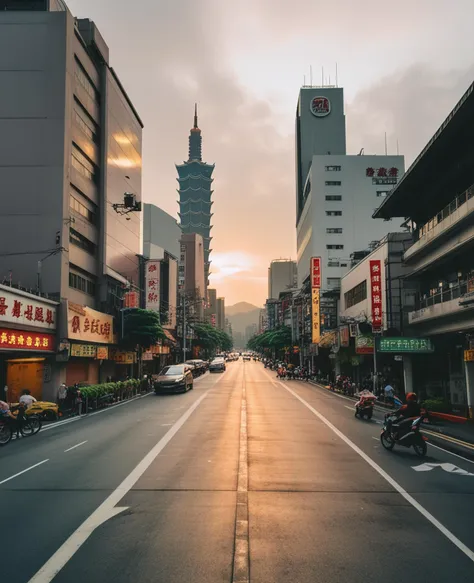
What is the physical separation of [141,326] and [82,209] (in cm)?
1168

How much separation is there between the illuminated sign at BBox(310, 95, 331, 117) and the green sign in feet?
354

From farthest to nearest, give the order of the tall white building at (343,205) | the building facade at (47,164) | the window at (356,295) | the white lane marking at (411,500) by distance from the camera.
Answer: the tall white building at (343,205), the window at (356,295), the building facade at (47,164), the white lane marking at (411,500)

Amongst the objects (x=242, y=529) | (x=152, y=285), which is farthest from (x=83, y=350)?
(x=242, y=529)

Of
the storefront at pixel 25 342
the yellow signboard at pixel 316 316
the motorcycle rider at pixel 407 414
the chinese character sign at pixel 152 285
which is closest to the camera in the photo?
the motorcycle rider at pixel 407 414

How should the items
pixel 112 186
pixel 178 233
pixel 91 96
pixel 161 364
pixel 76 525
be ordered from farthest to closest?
pixel 178 233
pixel 161 364
pixel 112 186
pixel 91 96
pixel 76 525

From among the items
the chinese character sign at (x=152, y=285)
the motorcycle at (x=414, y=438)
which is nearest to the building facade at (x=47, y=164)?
the chinese character sign at (x=152, y=285)

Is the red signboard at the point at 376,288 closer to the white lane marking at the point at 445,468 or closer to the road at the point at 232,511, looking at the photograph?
the road at the point at 232,511

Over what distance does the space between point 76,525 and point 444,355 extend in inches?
1166

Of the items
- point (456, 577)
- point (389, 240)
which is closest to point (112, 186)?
point (389, 240)

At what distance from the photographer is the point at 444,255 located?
26.5 m

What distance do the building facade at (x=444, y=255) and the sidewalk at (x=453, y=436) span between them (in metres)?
2.55

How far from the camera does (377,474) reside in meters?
12.3

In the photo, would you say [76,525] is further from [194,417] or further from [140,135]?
[140,135]

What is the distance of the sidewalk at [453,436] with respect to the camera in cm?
1634
